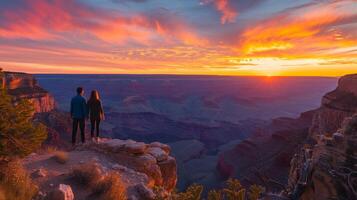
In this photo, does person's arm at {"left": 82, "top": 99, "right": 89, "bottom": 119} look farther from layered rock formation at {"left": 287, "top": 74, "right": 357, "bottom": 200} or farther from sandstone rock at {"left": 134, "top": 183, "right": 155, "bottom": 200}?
layered rock formation at {"left": 287, "top": 74, "right": 357, "bottom": 200}

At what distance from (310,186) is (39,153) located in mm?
8564

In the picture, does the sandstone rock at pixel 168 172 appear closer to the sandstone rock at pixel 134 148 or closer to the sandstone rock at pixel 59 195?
the sandstone rock at pixel 134 148

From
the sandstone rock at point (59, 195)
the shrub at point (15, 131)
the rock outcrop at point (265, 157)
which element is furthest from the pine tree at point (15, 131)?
the rock outcrop at point (265, 157)

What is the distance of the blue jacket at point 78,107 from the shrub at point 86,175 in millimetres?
3834

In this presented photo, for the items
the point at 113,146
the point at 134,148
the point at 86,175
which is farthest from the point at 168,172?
the point at 86,175

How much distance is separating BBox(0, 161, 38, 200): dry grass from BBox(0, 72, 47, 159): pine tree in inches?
10.6

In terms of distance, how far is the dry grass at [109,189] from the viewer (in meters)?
5.91

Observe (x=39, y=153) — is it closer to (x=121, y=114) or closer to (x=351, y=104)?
(x=351, y=104)

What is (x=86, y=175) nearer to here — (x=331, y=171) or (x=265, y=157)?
(x=331, y=171)

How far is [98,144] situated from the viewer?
1120cm

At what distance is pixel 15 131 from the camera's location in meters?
6.00

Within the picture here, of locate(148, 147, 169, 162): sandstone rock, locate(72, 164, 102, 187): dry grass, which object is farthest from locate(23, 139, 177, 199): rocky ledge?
locate(72, 164, 102, 187): dry grass

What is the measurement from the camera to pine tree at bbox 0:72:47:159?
19.1 ft

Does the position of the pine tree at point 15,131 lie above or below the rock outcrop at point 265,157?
above
